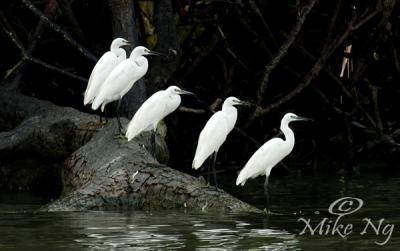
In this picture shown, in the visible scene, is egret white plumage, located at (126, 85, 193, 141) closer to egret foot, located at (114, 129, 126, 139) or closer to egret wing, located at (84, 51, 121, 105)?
egret foot, located at (114, 129, 126, 139)

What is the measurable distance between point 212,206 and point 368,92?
5.78 m

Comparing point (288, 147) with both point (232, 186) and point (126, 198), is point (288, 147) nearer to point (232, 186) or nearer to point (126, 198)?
point (126, 198)

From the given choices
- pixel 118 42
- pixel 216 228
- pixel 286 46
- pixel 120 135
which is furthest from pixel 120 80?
pixel 216 228

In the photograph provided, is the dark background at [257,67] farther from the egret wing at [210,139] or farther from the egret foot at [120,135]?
the egret wing at [210,139]

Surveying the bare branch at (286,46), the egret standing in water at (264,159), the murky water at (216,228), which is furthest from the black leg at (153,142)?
the bare branch at (286,46)

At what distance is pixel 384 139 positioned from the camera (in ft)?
49.7

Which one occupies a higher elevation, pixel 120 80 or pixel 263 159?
pixel 120 80

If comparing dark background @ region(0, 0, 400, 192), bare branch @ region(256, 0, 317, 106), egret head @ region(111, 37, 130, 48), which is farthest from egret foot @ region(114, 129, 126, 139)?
bare branch @ region(256, 0, 317, 106)

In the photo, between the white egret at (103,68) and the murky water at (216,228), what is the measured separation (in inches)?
55.1

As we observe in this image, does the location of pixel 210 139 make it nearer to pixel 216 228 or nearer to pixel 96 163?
pixel 96 163

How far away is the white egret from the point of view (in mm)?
13219

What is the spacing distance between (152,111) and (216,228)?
7.81 ft

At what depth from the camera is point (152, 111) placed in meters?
12.4

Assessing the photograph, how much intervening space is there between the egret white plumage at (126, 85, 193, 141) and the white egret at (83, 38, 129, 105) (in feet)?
3.04
